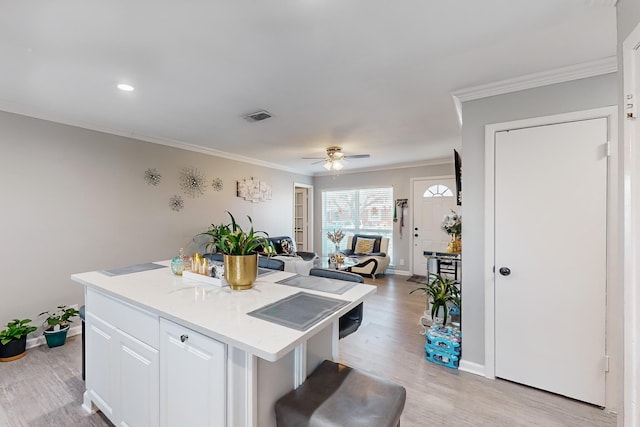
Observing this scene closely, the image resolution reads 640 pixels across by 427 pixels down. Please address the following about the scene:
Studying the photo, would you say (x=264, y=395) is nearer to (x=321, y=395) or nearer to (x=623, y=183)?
(x=321, y=395)

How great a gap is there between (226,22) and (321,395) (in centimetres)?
197

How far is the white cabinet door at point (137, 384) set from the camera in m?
1.40

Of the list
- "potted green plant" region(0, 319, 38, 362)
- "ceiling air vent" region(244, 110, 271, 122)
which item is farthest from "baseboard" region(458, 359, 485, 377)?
"potted green plant" region(0, 319, 38, 362)

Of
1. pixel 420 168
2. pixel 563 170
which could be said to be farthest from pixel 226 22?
pixel 420 168

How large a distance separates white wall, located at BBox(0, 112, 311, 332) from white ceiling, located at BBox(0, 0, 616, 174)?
36 cm

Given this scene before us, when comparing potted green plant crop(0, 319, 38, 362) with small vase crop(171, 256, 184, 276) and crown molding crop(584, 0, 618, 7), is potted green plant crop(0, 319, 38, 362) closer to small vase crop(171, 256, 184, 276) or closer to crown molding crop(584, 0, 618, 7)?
small vase crop(171, 256, 184, 276)

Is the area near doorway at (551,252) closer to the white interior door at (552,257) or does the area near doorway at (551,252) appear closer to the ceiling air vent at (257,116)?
the white interior door at (552,257)

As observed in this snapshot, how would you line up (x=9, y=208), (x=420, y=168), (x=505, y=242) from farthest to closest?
(x=420, y=168)
(x=9, y=208)
(x=505, y=242)

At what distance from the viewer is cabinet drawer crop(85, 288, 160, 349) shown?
4.63ft

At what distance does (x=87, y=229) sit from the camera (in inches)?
128

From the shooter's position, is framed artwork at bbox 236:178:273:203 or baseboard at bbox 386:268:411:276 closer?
framed artwork at bbox 236:178:273:203

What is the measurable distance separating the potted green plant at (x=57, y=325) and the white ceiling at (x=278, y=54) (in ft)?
7.00

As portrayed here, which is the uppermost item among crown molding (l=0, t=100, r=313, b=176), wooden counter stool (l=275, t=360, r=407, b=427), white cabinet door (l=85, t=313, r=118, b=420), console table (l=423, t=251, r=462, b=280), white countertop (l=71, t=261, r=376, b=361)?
crown molding (l=0, t=100, r=313, b=176)

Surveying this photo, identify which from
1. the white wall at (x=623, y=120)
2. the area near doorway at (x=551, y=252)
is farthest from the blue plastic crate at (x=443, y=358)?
the white wall at (x=623, y=120)
